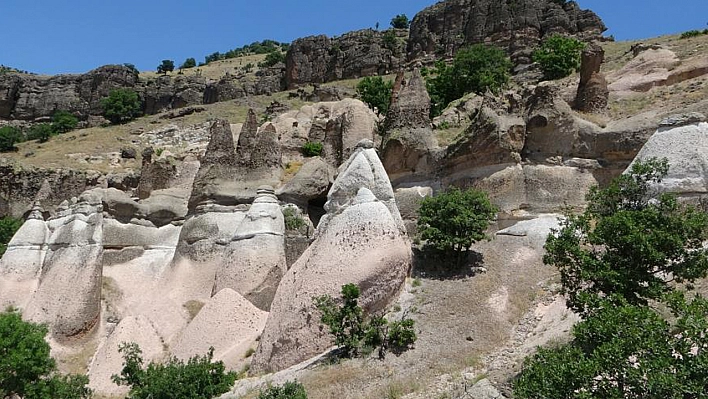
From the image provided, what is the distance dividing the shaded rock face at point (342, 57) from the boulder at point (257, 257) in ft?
203

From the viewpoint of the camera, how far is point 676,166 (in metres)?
18.7

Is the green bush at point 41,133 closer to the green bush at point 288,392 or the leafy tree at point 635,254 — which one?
the green bush at point 288,392

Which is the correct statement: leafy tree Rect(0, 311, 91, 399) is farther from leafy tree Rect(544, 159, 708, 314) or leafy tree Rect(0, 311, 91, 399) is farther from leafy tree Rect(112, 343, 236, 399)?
leafy tree Rect(544, 159, 708, 314)

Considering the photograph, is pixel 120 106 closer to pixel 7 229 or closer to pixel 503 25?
pixel 7 229

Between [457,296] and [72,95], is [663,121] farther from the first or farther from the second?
[72,95]

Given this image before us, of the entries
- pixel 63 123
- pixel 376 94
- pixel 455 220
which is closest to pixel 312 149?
pixel 455 220

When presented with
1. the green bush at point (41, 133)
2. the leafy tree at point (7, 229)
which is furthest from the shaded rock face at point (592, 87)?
the green bush at point (41, 133)

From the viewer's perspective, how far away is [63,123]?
77.4m

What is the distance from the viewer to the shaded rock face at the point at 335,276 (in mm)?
16188

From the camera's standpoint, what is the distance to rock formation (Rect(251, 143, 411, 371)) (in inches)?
638

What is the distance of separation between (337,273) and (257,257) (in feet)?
18.3

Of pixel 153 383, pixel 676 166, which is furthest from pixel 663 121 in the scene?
pixel 153 383

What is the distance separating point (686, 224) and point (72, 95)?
8800cm

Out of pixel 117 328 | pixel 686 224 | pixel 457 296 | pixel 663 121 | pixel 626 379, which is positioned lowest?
pixel 117 328
